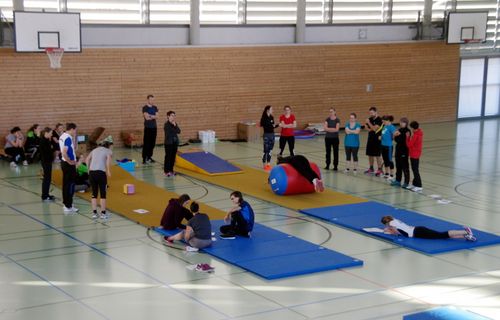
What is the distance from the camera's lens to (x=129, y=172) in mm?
20844

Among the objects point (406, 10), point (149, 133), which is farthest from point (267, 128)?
point (406, 10)

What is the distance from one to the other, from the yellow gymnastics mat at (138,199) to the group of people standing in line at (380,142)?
3.44 meters

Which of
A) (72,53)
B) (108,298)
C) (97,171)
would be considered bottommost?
(108,298)

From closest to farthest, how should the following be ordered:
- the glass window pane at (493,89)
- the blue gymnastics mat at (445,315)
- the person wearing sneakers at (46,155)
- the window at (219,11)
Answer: the blue gymnastics mat at (445,315) < the person wearing sneakers at (46,155) < the window at (219,11) < the glass window pane at (493,89)

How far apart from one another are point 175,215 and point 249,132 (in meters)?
12.3

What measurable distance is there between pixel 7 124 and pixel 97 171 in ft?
29.0

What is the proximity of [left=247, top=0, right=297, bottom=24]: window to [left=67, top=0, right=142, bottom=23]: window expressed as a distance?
165 inches

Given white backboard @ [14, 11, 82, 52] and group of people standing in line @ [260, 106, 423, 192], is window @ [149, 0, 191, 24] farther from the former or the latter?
group of people standing in line @ [260, 106, 423, 192]

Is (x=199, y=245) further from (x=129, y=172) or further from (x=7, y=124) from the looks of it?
(x=7, y=124)

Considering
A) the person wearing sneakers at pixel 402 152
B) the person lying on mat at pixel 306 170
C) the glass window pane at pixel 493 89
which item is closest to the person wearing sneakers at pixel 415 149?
the person wearing sneakers at pixel 402 152

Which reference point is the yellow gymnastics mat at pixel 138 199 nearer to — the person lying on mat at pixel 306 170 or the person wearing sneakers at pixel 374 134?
the person lying on mat at pixel 306 170

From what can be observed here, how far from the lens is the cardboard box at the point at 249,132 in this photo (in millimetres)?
26766

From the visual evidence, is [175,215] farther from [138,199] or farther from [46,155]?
[46,155]

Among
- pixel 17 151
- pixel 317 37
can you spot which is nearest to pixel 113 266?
pixel 17 151
